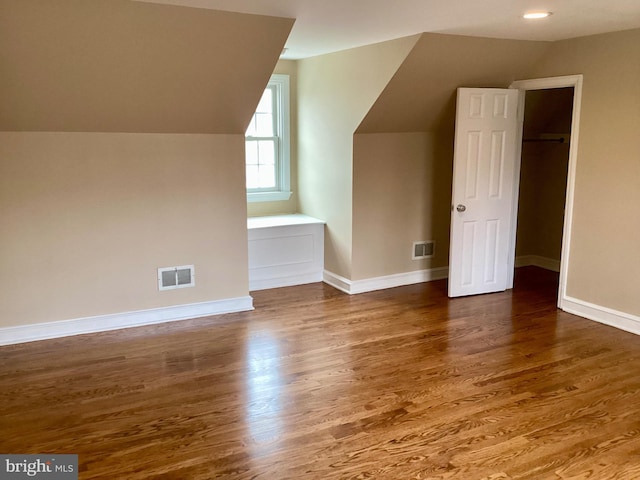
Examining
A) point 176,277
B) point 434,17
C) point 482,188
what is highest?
point 434,17

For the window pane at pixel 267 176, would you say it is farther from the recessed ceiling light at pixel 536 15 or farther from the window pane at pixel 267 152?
the recessed ceiling light at pixel 536 15

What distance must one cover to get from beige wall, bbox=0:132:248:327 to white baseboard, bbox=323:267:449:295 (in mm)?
1065

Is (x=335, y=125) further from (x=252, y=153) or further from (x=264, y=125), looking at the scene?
(x=252, y=153)

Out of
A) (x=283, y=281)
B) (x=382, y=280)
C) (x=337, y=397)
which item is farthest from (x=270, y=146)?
(x=337, y=397)

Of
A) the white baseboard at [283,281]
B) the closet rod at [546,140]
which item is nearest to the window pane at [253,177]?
the white baseboard at [283,281]

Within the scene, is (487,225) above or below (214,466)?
above

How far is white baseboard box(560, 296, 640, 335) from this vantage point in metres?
4.21

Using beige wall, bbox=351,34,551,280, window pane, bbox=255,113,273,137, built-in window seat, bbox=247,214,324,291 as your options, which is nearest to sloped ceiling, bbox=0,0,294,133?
beige wall, bbox=351,34,551,280

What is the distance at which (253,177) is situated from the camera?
19.1 ft

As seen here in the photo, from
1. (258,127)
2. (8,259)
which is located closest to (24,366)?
(8,259)

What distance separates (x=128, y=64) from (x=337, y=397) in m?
2.41

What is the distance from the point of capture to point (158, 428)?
2.86 metres

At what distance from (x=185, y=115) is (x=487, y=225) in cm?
281

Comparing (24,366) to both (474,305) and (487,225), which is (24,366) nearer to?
(474,305)
